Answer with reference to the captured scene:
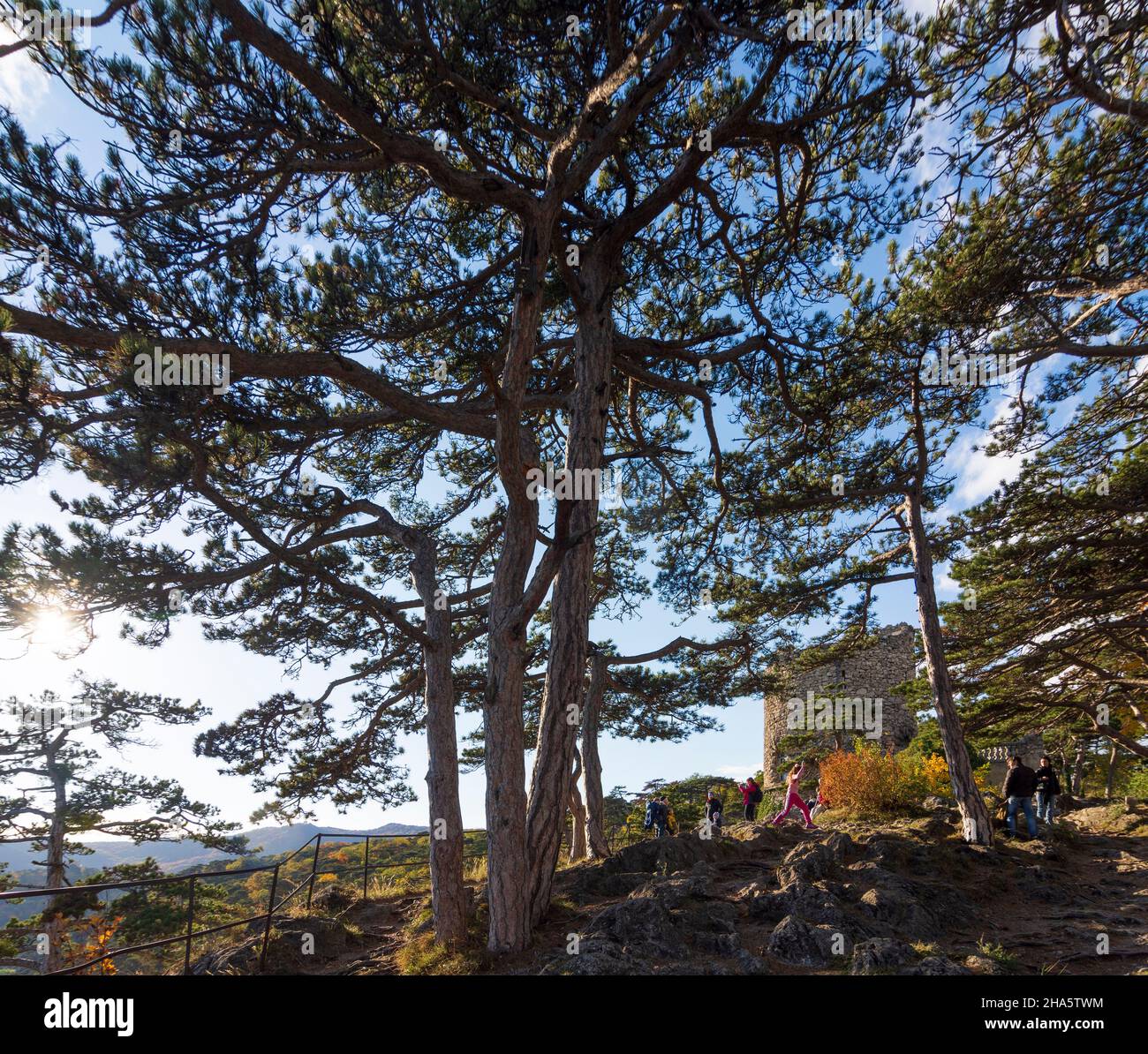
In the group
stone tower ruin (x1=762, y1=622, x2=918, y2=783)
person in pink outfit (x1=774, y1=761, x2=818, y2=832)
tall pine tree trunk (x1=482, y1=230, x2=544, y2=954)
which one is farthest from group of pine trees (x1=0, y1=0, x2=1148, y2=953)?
stone tower ruin (x1=762, y1=622, x2=918, y2=783)

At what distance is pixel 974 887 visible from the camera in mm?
8453

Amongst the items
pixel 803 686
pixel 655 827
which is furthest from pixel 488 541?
pixel 803 686

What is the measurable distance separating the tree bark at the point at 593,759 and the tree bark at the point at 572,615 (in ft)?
20.1

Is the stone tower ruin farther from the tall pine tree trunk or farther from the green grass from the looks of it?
the tall pine tree trunk

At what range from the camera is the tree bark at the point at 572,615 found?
7301 millimetres

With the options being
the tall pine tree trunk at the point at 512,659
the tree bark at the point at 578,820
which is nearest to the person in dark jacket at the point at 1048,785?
the tree bark at the point at 578,820

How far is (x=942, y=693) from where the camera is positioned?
456 inches

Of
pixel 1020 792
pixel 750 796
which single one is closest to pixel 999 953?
pixel 1020 792

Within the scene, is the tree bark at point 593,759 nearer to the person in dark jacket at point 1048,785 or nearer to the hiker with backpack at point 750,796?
the hiker with backpack at point 750,796

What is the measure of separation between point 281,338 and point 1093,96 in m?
8.90

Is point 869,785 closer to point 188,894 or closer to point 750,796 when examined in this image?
point 750,796

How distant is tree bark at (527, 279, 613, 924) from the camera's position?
7.30 m

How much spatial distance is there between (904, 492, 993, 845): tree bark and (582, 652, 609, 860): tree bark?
20.7ft
